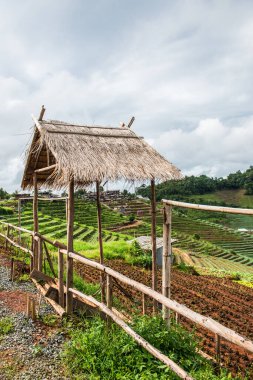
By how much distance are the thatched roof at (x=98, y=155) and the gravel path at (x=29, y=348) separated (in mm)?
2207

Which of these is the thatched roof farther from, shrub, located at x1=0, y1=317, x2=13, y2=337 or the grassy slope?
the grassy slope

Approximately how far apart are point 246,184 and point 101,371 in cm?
9946

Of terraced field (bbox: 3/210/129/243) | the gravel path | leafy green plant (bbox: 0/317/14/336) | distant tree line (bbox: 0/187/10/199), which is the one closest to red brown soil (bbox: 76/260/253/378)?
the gravel path

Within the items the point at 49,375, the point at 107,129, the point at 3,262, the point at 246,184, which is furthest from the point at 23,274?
the point at 246,184

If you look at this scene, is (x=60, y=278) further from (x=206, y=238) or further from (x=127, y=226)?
(x=206, y=238)

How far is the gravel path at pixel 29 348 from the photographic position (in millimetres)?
3997

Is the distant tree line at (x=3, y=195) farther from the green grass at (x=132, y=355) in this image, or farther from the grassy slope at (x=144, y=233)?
the green grass at (x=132, y=355)

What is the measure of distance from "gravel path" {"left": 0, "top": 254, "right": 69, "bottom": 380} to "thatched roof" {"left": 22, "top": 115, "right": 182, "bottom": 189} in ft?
7.24

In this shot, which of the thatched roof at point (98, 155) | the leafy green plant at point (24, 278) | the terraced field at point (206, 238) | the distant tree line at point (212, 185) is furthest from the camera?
the distant tree line at point (212, 185)

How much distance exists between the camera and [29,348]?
4.60 metres

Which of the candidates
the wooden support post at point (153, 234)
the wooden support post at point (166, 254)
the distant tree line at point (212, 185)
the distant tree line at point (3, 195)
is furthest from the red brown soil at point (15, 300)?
the distant tree line at point (212, 185)

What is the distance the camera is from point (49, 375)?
3.95 metres

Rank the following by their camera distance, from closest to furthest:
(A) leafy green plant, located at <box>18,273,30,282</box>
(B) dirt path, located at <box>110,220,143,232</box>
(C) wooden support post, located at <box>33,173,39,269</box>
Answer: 1. (C) wooden support post, located at <box>33,173,39,269</box>
2. (A) leafy green plant, located at <box>18,273,30,282</box>
3. (B) dirt path, located at <box>110,220,143,232</box>

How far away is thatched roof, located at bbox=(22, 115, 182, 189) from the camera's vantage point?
5543 mm
